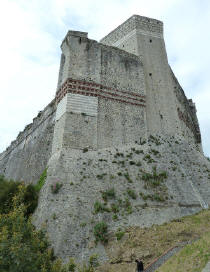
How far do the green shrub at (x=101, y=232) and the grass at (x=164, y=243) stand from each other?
1.08 feet

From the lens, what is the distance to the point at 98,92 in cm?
1808

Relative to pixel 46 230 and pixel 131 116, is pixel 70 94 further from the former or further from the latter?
pixel 46 230

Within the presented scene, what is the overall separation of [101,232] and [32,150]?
462 inches

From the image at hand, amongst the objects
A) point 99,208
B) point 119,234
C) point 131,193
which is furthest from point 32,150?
point 119,234

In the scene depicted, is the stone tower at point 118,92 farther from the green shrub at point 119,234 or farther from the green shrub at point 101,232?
the green shrub at point 119,234

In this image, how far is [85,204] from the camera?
13.2 meters

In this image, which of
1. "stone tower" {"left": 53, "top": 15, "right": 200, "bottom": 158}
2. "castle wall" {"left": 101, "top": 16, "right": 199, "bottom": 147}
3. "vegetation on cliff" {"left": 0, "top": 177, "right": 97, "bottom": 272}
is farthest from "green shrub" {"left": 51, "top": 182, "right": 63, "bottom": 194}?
"castle wall" {"left": 101, "top": 16, "right": 199, "bottom": 147}

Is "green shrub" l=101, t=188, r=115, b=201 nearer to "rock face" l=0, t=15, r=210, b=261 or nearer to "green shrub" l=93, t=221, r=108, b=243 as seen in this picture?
"rock face" l=0, t=15, r=210, b=261

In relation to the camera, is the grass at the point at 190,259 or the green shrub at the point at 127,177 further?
the green shrub at the point at 127,177

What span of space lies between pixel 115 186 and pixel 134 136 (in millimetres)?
4237

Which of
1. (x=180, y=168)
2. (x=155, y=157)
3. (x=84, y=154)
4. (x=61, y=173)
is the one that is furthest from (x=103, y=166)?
(x=180, y=168)

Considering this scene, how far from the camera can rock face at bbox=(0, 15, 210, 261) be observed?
13016 millimetres

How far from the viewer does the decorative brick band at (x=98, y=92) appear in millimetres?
17672

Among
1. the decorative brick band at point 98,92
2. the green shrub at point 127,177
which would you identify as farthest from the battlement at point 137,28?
the green shrub at point 127,177
